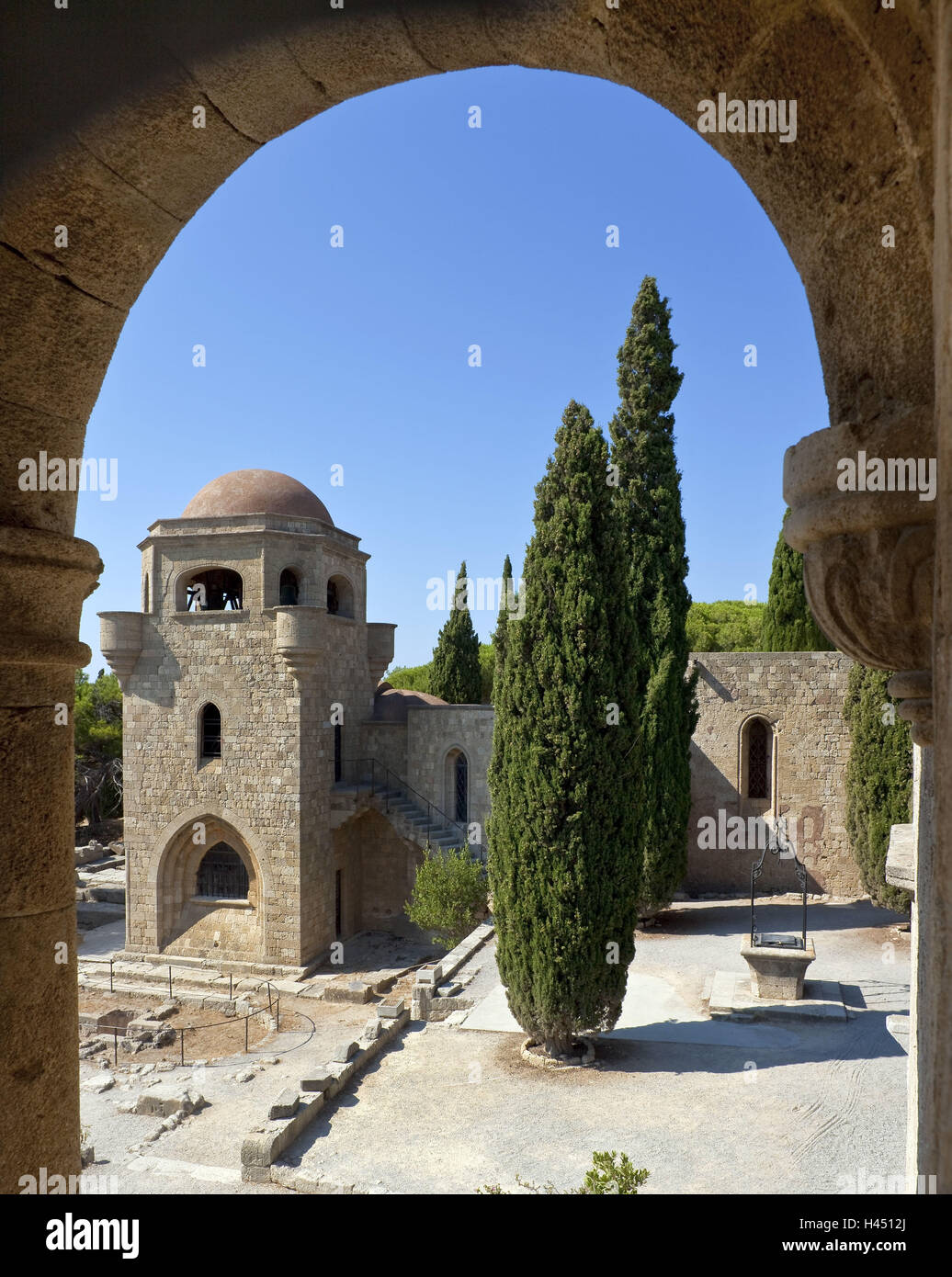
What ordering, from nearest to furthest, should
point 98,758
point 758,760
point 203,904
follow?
point 758,760
point 203,904
point 98,758

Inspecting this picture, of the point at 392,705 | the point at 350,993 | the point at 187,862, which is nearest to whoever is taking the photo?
the point at 350,993

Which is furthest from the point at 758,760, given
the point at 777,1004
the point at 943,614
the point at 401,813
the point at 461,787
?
the point at 943,614

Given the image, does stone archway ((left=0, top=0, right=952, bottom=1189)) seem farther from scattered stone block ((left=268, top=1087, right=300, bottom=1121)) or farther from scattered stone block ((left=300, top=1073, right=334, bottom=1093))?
scattered stone block ((left=300, top=1073, right=334, bottom=1093))

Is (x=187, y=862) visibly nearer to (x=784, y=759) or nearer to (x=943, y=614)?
(x=784, y=759)

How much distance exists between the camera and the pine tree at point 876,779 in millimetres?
14695

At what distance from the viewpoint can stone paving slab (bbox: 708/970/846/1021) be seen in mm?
10938

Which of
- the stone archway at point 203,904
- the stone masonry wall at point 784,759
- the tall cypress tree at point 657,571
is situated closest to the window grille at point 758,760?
the stone masonry wall at point 784,759

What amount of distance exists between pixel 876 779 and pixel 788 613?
838 cm

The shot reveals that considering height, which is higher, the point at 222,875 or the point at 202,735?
the point at 202,735

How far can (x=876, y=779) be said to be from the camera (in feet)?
49.6

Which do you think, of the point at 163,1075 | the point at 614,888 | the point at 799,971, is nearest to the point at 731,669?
the point at 799,971

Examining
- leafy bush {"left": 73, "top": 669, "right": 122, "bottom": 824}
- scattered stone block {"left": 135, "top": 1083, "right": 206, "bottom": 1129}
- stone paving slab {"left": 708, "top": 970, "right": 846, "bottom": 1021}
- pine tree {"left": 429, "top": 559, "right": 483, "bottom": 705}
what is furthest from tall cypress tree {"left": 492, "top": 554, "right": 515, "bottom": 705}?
leafy bush {"left": 73, "top": 669, "right": 122, "bottom": 824}

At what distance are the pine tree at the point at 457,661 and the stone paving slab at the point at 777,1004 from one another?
14936mm

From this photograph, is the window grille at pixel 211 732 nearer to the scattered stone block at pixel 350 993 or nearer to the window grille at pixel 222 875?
the window grille at pixel 222 875
